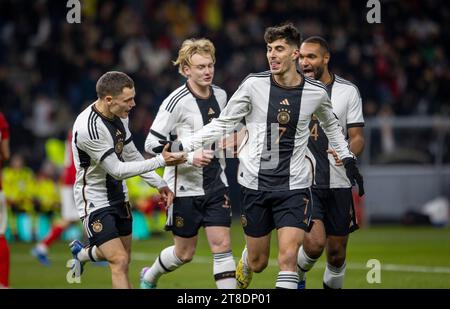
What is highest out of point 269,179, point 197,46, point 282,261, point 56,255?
point 197,46

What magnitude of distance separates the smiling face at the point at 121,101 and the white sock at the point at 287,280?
1965 millimetres

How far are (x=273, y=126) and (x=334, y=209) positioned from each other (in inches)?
55.2

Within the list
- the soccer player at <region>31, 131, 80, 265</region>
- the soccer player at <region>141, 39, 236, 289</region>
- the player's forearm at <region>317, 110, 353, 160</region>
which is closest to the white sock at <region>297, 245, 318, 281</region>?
the soccer player at <region>141, 39, 236, 289</region>

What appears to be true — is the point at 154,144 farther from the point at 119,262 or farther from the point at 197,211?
the point at 119,262

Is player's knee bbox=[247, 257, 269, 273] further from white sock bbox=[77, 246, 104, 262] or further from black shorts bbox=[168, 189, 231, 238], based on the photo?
white sock bbox=[77, 246, 104, 262]

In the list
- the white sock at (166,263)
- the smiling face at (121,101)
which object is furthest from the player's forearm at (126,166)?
the white sock at (166,263)

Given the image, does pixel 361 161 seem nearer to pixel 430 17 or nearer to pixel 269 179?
pixel 430 17

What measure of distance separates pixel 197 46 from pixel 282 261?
2.51 meters

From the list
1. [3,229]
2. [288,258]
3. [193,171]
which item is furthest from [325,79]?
[3,229]

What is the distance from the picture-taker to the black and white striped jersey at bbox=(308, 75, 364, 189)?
1037 cm

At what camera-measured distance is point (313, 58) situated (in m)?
10.5

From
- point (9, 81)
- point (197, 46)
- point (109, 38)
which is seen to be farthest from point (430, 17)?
point (197, 46)

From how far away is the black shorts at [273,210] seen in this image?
30.2 ft

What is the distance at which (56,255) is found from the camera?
16578 mm
